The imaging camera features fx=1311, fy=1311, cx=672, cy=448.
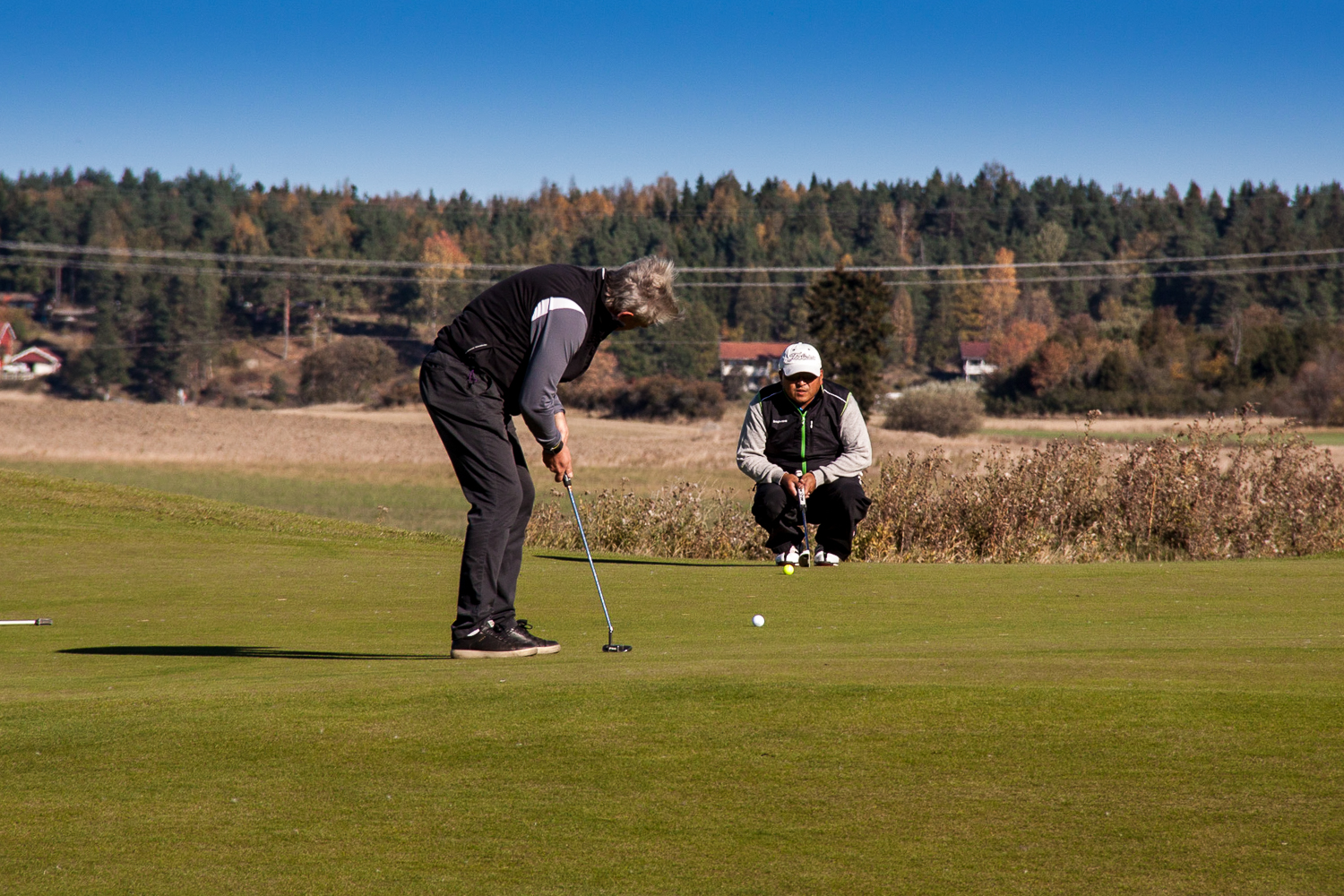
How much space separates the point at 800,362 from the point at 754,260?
405 ft

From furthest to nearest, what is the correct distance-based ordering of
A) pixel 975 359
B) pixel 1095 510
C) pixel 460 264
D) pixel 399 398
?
pixel 975 359 → pixel 460 264 → pixel 399 398 → pixel 1095 510

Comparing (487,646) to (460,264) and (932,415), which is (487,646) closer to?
(932,415)

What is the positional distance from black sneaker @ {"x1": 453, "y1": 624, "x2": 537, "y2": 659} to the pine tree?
4733 cm

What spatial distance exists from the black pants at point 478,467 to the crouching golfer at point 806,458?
3.70 meters

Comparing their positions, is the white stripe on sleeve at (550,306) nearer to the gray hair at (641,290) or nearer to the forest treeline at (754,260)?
the gray hair at (641,290)

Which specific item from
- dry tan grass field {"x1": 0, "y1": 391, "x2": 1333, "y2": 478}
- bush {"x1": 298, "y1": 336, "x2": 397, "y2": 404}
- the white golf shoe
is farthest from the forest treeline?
the white golf shoe

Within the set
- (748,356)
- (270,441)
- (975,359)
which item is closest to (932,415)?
(270,441)

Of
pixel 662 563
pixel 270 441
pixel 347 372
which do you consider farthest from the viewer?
pixel 347 372

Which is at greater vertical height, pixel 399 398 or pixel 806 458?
pixel 806 458

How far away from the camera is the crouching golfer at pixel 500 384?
227 inches

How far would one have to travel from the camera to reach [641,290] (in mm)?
5844

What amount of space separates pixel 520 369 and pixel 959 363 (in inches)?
4959

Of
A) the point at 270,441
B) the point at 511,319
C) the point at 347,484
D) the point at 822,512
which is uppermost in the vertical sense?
the point at 511,319

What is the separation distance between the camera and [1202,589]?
7977 millimetres
